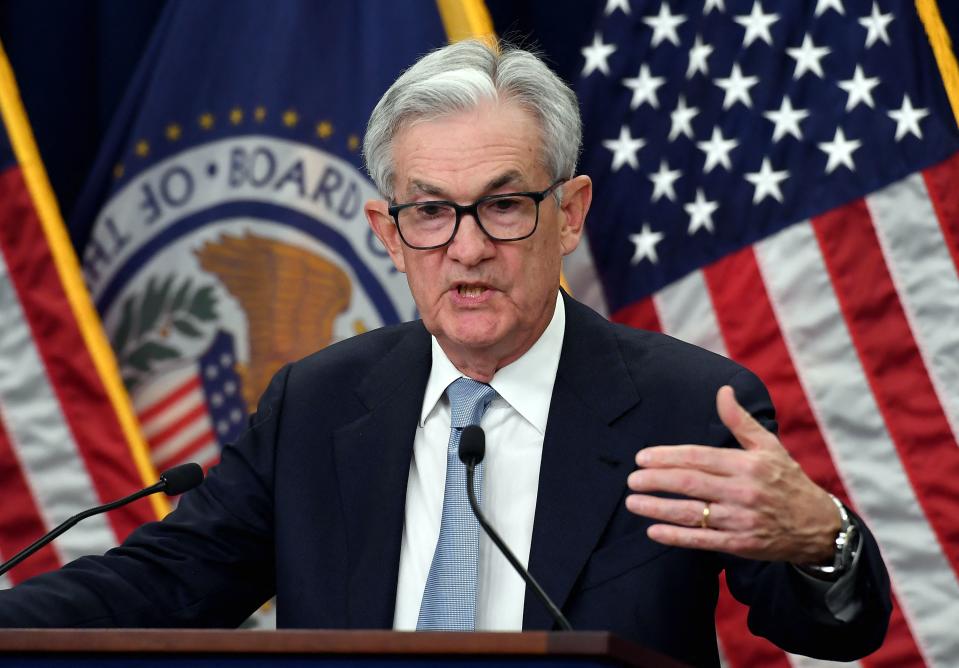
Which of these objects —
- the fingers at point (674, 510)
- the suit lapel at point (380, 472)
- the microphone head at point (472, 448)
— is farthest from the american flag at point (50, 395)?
the fingers at point (674, 510)

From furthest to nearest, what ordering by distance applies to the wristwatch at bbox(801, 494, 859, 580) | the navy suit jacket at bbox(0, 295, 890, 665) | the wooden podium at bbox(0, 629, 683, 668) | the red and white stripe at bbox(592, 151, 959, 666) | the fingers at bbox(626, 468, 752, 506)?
the red and white stripe at bbox(592, 151, 959, 666) < the navy suit jacket at bbox(0, 295, 890, 665) < the wristwatch at bbox(801, 494, 859, 580) < the fingers at bbox(626, 468, 752, 506) < the wooden podium at bbox(0, 629, 683, 668)

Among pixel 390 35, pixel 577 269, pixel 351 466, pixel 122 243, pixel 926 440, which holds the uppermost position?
pixel 390 35

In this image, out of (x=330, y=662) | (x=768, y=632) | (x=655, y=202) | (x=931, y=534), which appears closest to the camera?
(x=330, y=662)

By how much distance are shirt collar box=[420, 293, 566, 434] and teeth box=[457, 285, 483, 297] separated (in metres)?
0.16

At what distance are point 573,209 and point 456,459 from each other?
0.50 metres

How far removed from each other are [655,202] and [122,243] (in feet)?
4.90

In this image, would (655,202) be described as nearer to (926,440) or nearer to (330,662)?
(926,440)

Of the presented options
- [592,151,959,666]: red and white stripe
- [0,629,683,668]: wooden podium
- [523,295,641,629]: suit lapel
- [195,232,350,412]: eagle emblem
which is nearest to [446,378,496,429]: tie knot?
[523,295,641,629]: suit lapel

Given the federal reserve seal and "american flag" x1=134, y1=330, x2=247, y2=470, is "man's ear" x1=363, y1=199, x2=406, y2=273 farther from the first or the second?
"american flag" x1=134, y1=330, x2=247, y2=470

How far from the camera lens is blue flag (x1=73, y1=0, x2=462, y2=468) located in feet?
11.7

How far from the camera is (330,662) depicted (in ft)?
4.43

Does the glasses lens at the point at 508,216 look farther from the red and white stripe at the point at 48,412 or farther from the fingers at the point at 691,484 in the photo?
the red and white stripe at the point at 48,412

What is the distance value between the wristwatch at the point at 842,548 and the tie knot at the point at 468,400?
0.62m

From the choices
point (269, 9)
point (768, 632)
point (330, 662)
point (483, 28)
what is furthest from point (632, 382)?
point (269, 9)
